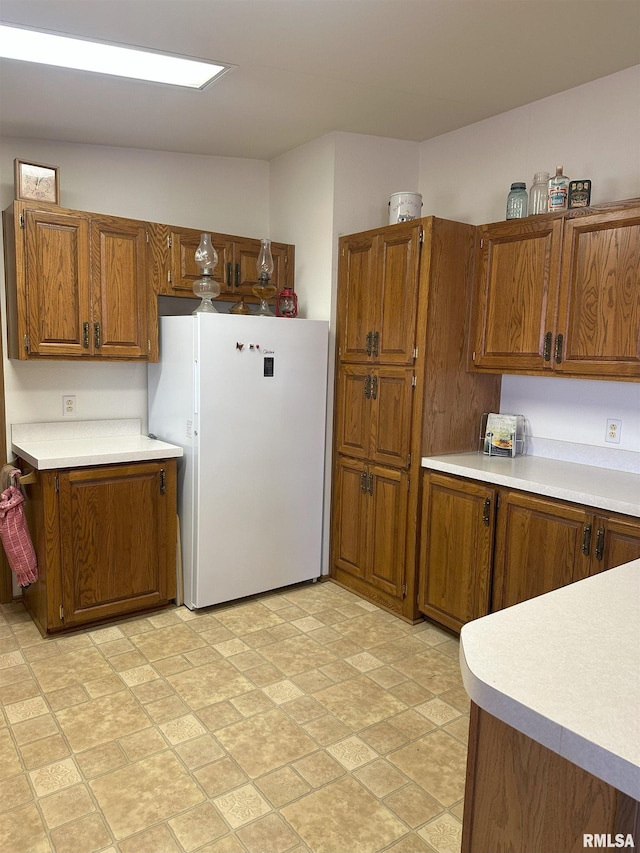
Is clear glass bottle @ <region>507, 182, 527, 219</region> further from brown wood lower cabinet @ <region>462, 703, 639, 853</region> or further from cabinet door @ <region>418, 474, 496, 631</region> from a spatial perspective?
brown wood lower cabinet @ <region>462, 703, 639, 853</region>

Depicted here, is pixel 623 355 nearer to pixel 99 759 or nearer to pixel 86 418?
pixel 99 759

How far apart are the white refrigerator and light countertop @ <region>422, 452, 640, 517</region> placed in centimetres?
82

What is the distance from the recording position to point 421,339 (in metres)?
2.99

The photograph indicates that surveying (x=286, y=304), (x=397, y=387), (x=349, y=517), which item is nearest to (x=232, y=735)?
(x=349, y=517)

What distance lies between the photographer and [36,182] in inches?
118

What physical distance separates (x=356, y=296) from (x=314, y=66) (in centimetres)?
118

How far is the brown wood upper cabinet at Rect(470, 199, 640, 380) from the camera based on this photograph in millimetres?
2426

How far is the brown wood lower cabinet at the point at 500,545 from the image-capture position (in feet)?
7.64

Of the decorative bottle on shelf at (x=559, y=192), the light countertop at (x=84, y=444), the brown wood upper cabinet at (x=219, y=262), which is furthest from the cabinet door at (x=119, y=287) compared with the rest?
the decorative bottle on shelf at (x=559, y=192)

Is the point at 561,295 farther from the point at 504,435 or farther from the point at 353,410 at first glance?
the point at 353,410

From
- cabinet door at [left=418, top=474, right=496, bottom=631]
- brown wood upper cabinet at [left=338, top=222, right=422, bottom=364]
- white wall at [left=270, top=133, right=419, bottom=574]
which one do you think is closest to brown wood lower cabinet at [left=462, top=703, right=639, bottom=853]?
cabinet door at [left=418, top=474, right=496, bottom=631]

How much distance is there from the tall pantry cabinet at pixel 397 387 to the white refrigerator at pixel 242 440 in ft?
0.72

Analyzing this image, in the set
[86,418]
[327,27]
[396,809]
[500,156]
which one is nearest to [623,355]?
[500,156]

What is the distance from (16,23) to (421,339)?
2.05 meters
